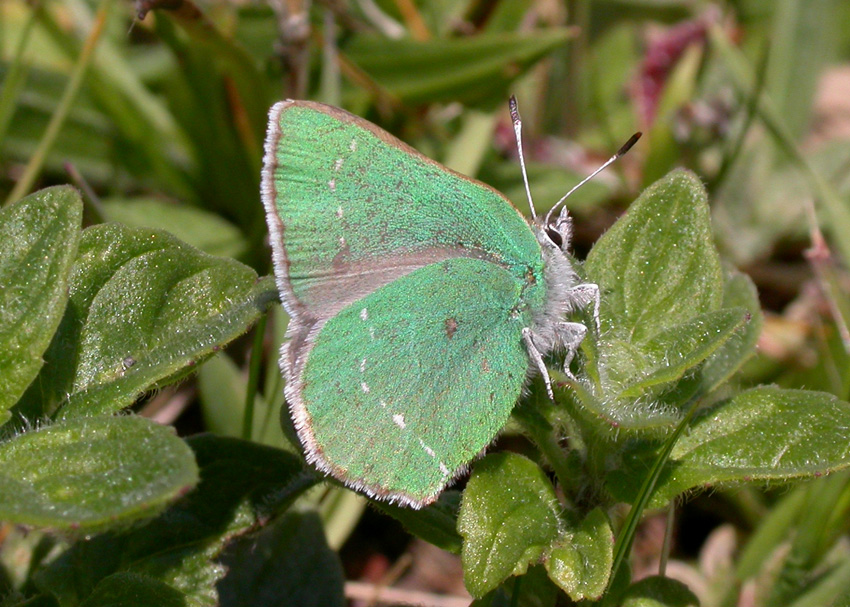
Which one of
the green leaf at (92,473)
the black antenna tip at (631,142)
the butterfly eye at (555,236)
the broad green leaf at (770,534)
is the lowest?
the broad green leaf at (770,534)

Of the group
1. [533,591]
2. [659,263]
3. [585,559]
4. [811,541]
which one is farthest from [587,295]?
[811,541]

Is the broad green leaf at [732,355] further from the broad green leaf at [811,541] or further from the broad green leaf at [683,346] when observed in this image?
the broad green leaf at [811,541]

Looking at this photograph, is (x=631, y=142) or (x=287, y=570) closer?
(x=631, y=142)

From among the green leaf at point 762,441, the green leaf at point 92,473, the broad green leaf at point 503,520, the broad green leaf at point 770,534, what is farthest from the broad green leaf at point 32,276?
the broad green leaf at point 770,534

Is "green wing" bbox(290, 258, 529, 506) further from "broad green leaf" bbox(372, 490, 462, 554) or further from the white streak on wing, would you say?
"broad green leaf" bbox(372, 490, 462, 554)

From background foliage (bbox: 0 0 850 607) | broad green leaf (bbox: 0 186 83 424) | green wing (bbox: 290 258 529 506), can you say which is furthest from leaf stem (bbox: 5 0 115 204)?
green wing (bbox: 290 258 529 506)

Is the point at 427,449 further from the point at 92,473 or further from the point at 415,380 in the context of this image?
the point at 92,473

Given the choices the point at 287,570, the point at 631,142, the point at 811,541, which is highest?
the point at 631,142
